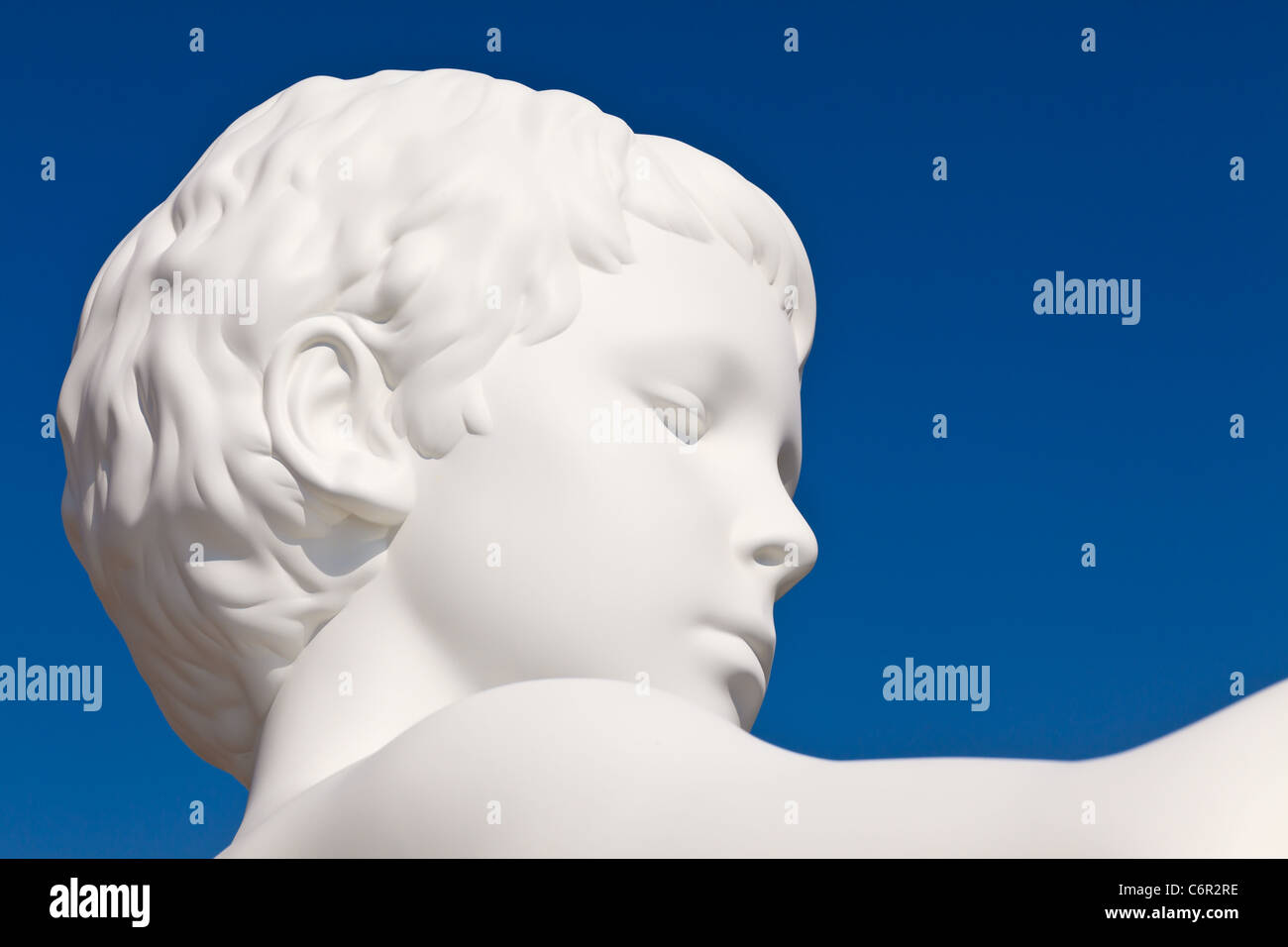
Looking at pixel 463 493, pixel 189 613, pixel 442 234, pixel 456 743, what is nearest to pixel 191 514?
pixel 189 613

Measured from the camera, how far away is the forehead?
273cm

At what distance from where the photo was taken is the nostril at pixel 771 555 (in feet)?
9.19

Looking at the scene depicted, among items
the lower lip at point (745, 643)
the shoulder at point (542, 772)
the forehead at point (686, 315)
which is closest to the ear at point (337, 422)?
the forehead at point (686, 315)

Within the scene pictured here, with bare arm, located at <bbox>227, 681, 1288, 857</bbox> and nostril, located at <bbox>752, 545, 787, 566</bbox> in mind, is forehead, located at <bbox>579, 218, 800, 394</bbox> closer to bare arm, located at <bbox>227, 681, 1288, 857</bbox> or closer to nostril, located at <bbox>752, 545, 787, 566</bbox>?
nostril, located at <bbox>752, 545, 787, 566</bbox>

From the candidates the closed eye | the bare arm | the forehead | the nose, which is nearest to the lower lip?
the nose

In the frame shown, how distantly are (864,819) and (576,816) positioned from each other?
1.13 feet

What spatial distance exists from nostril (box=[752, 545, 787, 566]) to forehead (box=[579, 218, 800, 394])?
1.06ft

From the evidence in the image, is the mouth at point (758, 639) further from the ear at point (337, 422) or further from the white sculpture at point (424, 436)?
the ear at point (337, 422)

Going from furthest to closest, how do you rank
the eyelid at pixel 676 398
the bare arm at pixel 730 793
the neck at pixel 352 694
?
the eyelid at pixel 676 398, the neck at pixel 352 694, the bare arm at pixel 730 793

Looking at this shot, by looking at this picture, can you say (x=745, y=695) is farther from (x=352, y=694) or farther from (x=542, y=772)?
(x=542, y=772)

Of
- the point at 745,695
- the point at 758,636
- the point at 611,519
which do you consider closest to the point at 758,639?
the point at 758,636

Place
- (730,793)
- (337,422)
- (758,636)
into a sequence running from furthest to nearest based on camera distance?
(758,636)
(337,422)
(730,793)

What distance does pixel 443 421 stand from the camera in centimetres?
265

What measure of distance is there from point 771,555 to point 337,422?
2.84 ft
